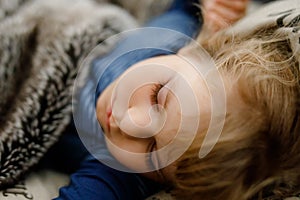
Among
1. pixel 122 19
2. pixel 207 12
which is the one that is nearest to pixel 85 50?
pixel 122 19

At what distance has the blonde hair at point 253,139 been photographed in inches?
21.6

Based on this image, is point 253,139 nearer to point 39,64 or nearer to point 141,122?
point 141,122

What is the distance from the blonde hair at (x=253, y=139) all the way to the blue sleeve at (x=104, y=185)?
10 cm

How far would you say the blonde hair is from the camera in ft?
1.80

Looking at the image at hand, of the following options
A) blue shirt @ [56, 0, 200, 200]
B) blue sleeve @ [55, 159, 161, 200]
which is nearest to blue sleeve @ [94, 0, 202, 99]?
blue shirt @ [56, 0, 200, 200]

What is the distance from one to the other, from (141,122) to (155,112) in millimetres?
20

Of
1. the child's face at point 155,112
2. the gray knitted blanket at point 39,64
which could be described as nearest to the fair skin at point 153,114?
the child's face at point 155,112

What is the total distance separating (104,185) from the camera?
0.67m

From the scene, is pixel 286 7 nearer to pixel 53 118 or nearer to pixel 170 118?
pixel 170 118

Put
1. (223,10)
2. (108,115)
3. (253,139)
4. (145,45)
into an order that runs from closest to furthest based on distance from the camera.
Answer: (253,139)
(108,115)
(145,45)
(223,10)

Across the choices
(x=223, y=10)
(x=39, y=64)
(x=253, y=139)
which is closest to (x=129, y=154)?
(x=253, y=139)

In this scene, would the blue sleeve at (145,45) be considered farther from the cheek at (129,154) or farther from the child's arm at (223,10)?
the cheek at (129,154)

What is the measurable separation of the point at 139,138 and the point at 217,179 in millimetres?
103

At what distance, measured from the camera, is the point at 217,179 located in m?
0.56
